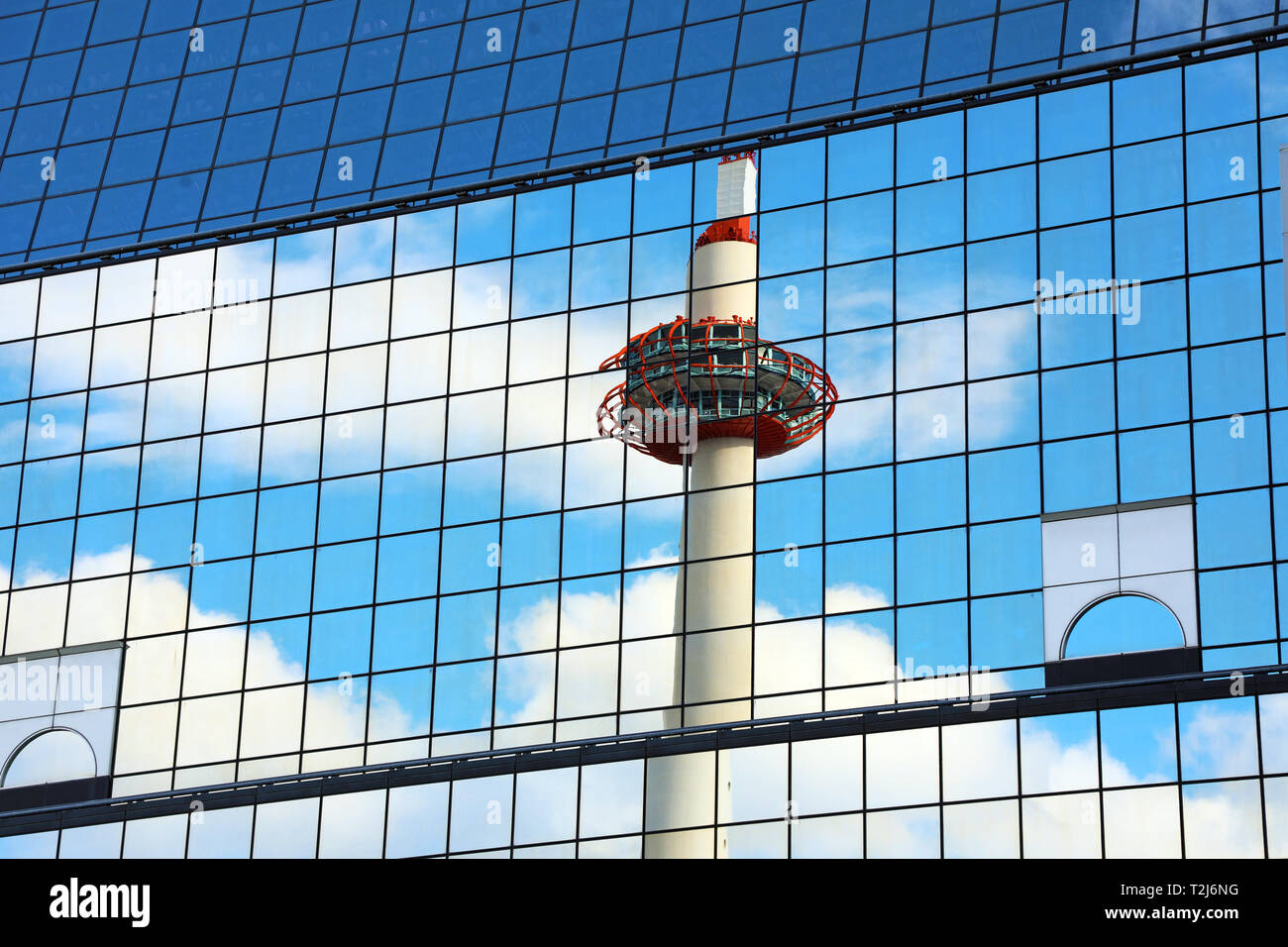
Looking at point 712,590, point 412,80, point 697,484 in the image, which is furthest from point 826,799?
point 412,80

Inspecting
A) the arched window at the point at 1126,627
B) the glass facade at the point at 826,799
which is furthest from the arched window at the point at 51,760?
the arched window at the point at 1126,627

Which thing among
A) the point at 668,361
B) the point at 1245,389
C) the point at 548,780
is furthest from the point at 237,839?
the point at 1245,389

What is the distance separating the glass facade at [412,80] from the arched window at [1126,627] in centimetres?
1469

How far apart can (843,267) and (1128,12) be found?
10.1 metres

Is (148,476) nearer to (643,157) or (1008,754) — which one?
(643,157)

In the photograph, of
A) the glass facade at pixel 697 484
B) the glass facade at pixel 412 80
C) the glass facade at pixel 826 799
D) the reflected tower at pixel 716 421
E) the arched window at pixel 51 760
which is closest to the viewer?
the glass facade at pixel 826 799

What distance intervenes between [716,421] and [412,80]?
1436 centimetres

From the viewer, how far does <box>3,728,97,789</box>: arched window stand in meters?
58.4

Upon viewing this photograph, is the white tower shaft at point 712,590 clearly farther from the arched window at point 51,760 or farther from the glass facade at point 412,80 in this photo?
the arched window at point 51,760

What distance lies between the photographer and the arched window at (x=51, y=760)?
58.4 m

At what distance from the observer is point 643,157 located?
56.5m

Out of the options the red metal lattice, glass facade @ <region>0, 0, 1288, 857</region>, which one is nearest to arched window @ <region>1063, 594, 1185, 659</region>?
glass facade @ <region>0, 0, 1288, 857</region>

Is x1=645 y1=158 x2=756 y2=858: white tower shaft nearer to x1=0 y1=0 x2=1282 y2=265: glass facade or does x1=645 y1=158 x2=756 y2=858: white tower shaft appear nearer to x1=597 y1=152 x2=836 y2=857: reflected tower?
x1=597 y1=152 x2=836 y2=857: reflected tower
